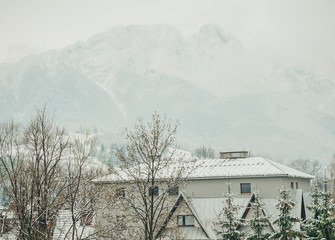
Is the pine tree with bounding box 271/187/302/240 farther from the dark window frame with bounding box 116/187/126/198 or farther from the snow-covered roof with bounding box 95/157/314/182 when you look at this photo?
the snow-covered roof with bounding box 95/157/314/182

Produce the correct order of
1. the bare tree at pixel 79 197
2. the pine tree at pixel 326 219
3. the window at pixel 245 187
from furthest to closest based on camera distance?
the window at pixel 245 187
the pine tree at pixel 326 219
the bare tree at pixel 79 197

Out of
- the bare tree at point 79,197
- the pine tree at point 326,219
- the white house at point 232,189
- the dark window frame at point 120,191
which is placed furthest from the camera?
the white house at point 232,189

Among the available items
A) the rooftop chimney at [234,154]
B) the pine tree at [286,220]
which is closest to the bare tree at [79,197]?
the pine tree at [286,220]

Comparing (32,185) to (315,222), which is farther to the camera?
(315,222)

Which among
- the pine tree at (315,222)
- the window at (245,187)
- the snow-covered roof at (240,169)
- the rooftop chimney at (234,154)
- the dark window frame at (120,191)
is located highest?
the rooftop chimney at (234,154)

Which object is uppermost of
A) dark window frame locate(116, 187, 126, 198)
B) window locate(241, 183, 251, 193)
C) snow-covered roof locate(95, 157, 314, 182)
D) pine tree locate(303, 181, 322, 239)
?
snow-covered roof locate(95, 157, 314, 182)

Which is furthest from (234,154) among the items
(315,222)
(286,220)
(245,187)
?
(286,220)

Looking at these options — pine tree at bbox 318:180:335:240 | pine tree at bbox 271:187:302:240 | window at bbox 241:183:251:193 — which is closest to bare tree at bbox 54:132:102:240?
pine tree at bbox 271:187:302:240

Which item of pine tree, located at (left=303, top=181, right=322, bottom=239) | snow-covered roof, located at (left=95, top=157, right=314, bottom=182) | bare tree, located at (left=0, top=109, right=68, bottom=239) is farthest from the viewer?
snow-covered roof, located at (left=95, top=157, right=314, bottom=182)

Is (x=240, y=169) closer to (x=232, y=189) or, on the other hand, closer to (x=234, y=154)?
(x=232, y=189)

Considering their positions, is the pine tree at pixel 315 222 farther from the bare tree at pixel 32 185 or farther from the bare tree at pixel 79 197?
the bare tree at pixel 32 185

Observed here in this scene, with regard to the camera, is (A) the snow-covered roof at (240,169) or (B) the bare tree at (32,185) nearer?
(B) the bare tree at (32,185)

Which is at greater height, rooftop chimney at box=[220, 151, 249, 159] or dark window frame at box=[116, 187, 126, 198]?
rooftop chimney at box=[220, 151, 249, 159]

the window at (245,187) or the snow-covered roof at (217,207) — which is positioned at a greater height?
the window at (245,187)
